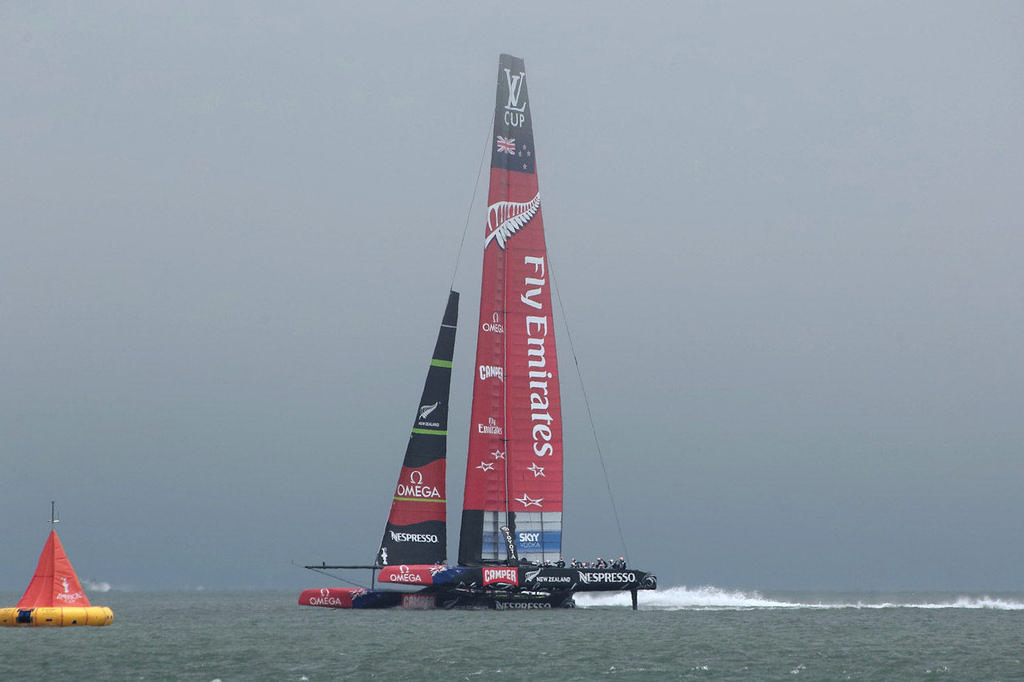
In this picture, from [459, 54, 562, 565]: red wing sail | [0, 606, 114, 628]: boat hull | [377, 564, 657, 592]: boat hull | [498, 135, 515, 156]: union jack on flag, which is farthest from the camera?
[498, 135, 515, 156]: union jack on flag

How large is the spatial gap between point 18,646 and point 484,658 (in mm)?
16283

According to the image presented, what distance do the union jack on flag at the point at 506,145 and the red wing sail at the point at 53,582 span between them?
24.2 meters

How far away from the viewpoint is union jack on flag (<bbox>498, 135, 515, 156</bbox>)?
60.6 metres

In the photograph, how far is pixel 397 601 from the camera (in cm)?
5731

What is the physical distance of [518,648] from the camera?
4481cm

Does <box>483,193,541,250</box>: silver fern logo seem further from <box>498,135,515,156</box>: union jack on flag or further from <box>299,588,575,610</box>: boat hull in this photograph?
<box>299,588,575,610</box>: boat hull

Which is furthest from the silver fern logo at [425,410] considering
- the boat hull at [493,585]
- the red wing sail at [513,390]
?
the boat hull at [493,585]

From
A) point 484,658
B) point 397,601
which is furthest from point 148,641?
point 484,658

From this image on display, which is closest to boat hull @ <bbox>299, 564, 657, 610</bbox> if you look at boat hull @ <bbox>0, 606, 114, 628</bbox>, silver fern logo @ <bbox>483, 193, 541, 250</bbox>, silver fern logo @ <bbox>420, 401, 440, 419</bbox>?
silver fern logo @ <bbox>420, 401, 440, 419</bbox>

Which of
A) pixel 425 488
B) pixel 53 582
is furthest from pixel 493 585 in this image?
pixel 53 582

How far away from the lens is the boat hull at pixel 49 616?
49.3 metres

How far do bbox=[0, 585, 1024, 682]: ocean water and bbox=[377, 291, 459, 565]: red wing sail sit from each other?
289 cm

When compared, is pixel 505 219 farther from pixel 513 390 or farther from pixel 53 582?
pixel 53 582

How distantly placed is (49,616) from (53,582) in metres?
1.55
